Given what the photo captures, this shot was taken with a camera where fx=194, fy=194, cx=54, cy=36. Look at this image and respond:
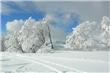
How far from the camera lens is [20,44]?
78.0 ft

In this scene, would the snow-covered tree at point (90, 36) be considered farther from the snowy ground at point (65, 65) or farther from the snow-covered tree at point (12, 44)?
the snowy ground at point (65, 65)

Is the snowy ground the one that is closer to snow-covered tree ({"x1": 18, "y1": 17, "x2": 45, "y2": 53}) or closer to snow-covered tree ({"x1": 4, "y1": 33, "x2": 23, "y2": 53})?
snow-covered tree ({"x1": 18, "y1": 17, "x2": 45, "y2": 53})

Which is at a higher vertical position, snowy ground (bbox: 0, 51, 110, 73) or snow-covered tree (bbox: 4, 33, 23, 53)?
snow-covered tree (bbox: 4, 33, 23, 53)

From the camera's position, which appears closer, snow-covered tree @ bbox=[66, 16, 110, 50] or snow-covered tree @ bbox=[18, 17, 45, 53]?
snow-covered tree @ bbox=[66, 16, 110, 50]

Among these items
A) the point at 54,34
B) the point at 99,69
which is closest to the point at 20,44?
the point at 54,34

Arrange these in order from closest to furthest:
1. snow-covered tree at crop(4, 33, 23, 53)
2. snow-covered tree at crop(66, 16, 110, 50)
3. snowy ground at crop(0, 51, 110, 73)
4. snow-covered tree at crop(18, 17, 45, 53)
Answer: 1. snowy ground at crop(0, 51, 110, 73)
2. snow-covered tree at crop(66, 16, 110, 50)
3. snow-covered tree at crop(18, 17, 45, 53)
4. snow-covered tree at crop(4, 33, 23, 53)

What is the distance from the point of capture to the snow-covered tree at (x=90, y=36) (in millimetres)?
19205

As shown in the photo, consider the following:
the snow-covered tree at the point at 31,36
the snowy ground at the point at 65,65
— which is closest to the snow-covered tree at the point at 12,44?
the snow-covered tree at the point at 31,36

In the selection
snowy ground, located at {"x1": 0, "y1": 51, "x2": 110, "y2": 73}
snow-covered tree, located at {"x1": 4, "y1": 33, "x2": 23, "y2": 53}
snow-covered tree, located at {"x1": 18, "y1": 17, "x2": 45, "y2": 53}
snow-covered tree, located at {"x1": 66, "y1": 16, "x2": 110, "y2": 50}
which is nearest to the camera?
snowy ground, located at {"x1": 0, "y1": 51, "x2": 110, "y2": 73}

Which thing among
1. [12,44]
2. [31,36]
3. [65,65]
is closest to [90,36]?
[31,36]

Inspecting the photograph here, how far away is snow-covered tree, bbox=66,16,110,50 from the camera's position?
63.0 ft

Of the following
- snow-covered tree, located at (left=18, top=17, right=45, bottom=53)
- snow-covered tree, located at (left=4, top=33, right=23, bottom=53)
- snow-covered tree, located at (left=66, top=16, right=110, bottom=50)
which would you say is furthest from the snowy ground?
snow-covered tree, located at (left=4, top=33, right=23, bottom=53)

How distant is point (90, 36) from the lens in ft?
66.6

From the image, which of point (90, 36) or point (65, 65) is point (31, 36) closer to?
point (90, 36)
